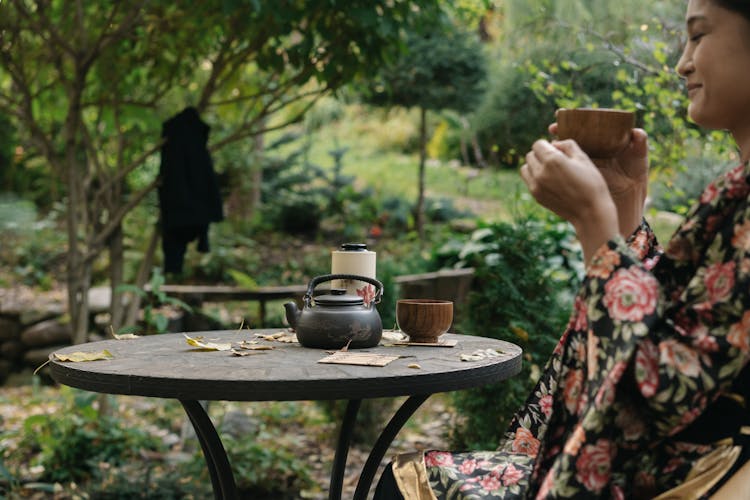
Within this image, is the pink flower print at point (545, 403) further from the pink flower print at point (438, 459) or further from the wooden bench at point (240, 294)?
the wooden bench at point (240, 294)

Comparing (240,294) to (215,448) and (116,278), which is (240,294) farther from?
(215,448)

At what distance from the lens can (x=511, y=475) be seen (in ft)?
4.91

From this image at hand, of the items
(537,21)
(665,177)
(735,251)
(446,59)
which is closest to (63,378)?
(735,251)

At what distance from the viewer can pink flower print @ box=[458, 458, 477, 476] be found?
1.52 meters

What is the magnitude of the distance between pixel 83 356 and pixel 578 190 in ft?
3.72

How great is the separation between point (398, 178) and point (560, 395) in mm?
10483

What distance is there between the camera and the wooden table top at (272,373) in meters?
1.58

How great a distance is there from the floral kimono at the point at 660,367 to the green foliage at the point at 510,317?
233 centimetres

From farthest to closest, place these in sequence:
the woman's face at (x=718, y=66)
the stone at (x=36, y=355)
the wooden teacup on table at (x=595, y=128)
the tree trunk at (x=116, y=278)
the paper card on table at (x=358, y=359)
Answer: the stone at (x=36, y=355) < the tree trunk at (x=116, y=278) < the paper card on table at (x=358, y=359) < the wooden teacup on table at (x=595, y=128) < the woman's face at (x=718, y=66)

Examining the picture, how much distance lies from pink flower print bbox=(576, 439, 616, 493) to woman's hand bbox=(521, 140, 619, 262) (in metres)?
0.26

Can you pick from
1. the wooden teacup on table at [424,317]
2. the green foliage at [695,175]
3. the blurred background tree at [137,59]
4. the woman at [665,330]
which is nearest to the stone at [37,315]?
the blurred background tree at [137,59]

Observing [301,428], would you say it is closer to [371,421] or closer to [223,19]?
[371,421]

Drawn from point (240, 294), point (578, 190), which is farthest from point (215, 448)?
point (240, 294)

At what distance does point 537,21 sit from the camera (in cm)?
525
